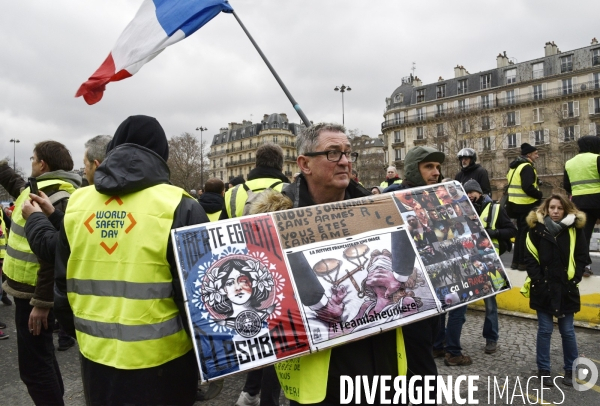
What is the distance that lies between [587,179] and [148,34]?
21.6 ft

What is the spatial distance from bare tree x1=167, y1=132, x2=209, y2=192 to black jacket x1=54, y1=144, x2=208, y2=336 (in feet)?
187

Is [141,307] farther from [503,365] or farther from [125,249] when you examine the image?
[503,365]

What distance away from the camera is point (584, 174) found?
6105mm

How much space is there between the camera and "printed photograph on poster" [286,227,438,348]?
1.83m

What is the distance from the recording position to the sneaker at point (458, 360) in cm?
464

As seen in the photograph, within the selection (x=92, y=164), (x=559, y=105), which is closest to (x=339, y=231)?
(x=92, y=164)

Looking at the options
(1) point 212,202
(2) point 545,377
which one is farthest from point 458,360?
(1) point 212,202

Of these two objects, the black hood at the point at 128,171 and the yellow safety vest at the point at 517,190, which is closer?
the black hood at the point at 128,171

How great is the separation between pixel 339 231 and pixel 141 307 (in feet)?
3.26

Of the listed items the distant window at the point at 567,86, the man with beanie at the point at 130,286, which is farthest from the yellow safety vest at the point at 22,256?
the distant window at the point at 567,86

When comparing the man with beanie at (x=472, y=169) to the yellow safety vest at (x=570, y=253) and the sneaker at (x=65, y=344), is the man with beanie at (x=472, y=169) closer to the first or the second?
the yellow safety vest at (x=570, y=253)

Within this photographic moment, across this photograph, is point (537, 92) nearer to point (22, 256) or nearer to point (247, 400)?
point (247, 400)

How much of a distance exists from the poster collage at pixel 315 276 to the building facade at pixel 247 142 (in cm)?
8587

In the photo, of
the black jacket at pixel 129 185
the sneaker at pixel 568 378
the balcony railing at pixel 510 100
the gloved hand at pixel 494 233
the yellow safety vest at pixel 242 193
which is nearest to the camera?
the black jacket at pixel 129 185
